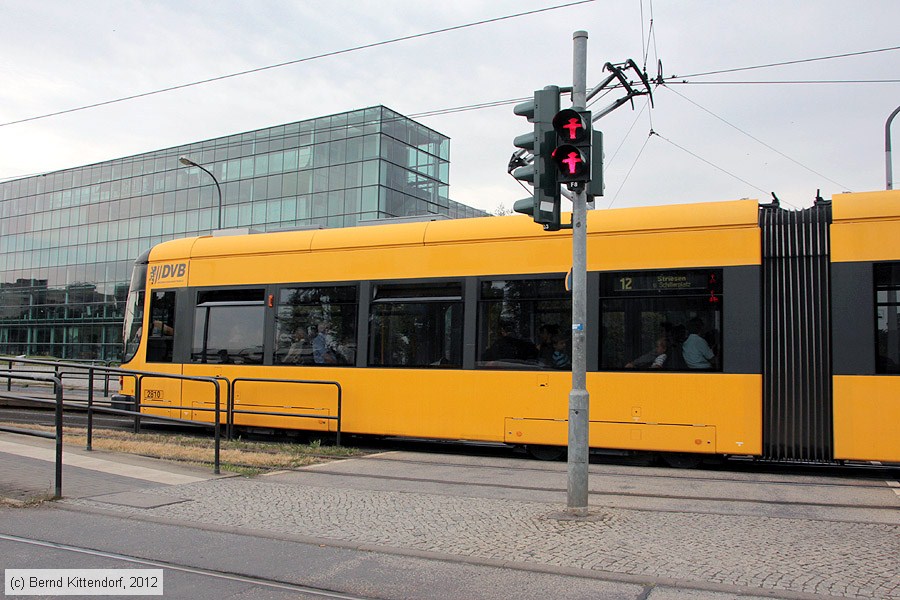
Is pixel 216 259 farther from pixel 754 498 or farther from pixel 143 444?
pixel 754 498

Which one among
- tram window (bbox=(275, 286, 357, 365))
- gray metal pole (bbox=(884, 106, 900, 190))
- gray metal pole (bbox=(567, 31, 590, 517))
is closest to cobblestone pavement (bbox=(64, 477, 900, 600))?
gray metal pole (bbox=(567, 31, 590, 517))

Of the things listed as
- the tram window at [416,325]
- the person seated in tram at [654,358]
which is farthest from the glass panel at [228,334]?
the person seated in tram at [654,358]

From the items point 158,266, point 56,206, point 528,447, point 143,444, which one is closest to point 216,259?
point 158,266

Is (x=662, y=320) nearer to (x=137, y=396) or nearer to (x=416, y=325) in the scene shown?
(x=416, y=325)

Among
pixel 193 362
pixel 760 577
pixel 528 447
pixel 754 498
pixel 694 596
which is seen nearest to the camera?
pixel 694 596

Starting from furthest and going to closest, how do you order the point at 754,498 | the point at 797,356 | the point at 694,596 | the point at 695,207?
the point at 695,207 → the point at 797,356 → the point at 754,498 → the point at 694,596

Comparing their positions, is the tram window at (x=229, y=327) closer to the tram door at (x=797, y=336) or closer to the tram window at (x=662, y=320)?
the tram window at (x=662, y=320)

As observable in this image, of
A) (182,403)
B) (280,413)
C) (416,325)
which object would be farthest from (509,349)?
(182,403)

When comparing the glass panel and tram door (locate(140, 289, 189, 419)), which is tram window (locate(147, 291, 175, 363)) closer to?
tram door (locate(140, 289, 189, 419))

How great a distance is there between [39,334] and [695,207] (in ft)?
194

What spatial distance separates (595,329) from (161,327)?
26.6 ft

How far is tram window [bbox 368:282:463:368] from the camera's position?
36.4 feet

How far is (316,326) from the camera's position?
12.3m

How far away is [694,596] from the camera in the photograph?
4.66 metres
